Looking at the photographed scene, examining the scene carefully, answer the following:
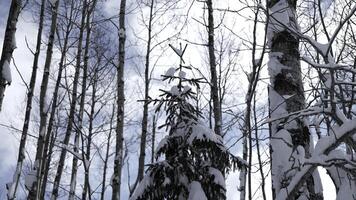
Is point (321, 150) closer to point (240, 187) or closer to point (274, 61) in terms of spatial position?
point (274, 61)

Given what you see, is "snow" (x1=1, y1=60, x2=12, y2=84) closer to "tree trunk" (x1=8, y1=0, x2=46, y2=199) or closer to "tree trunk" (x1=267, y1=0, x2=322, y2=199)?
"tree trunk" (x1=267, y1=0, x2=322, y2=199)

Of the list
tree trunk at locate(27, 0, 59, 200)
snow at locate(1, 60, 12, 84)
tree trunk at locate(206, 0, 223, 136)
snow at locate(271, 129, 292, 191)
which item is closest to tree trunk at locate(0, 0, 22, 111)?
snow at locate(1, 60, 12, 84)

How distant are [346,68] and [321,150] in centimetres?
44

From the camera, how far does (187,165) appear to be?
3754mm

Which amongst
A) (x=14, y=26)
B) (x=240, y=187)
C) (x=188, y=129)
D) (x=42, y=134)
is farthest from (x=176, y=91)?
(x=240, y=187)

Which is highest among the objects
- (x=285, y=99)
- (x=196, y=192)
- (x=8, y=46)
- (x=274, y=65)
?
(x=8, y=46)

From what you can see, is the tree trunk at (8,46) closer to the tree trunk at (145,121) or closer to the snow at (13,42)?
the snow at (13,42)

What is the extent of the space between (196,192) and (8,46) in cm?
235

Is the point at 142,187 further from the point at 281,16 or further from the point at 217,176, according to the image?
the point at 281,16

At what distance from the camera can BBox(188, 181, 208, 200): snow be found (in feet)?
11.3

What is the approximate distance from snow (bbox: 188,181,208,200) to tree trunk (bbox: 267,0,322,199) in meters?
1.12

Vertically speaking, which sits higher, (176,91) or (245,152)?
(245,152)

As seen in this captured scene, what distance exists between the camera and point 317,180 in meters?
2.41

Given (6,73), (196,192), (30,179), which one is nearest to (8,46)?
(6,73)
